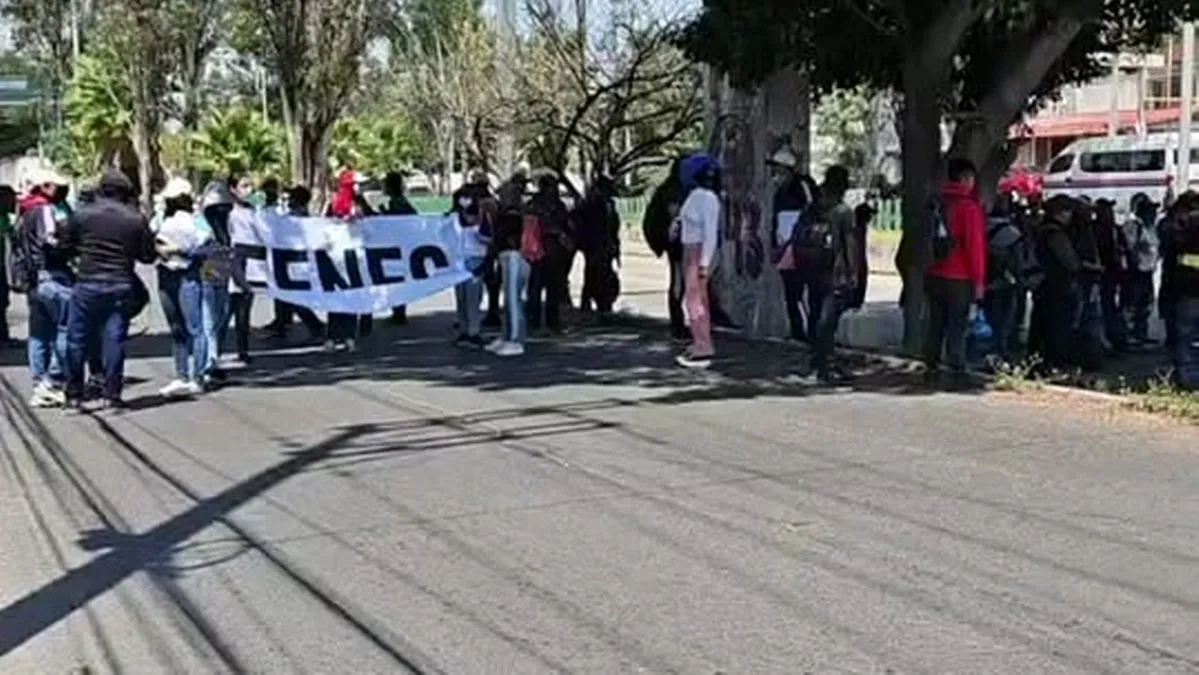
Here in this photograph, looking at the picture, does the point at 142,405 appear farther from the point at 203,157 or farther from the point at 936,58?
the point at 203,157

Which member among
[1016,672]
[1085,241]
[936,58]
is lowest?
[1016,672]

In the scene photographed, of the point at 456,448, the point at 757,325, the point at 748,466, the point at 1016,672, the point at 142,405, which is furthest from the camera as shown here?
the point at 757,325

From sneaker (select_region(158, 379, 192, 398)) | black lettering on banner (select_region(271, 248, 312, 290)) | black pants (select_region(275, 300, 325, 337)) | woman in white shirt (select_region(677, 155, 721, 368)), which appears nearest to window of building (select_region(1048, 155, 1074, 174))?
black pants (select_region(275, 300, 325, 337))

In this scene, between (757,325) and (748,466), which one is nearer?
(748,466)

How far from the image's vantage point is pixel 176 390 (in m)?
13.2

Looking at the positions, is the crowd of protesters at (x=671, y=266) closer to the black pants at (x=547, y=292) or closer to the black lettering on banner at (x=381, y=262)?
the black pants at (x=547, y=292)

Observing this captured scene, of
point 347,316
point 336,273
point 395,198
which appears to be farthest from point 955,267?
point 395,198

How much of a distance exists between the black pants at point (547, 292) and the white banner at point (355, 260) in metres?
1.08

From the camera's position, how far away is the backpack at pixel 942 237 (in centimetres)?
1243

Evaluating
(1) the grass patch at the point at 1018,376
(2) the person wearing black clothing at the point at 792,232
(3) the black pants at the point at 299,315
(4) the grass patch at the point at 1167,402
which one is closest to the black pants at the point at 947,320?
(1) the grass patch at the point at 1018,376

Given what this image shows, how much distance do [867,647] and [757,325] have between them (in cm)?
1104

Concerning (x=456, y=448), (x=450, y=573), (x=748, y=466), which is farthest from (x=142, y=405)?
(x=450, y=573)

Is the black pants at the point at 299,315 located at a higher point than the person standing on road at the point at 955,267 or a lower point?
lower

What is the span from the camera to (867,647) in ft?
19.8
